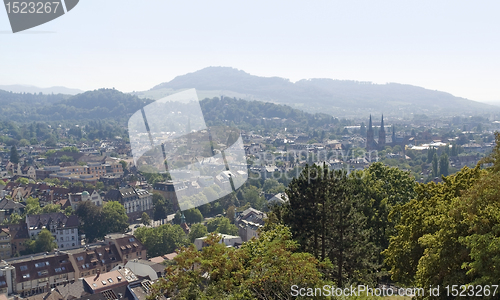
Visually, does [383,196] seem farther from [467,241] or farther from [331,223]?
[467,241]

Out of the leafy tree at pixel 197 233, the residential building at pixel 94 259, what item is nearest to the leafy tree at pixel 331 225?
the residential building at pixel 94 259

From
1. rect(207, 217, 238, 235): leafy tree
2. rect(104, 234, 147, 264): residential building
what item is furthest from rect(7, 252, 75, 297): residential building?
rect(207, 217, 238, 235): leafy tree

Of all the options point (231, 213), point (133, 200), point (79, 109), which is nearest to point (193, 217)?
point (231, 213)

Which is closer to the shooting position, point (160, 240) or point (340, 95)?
point (160, 240)

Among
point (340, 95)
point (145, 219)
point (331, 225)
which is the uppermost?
point (340, 95)

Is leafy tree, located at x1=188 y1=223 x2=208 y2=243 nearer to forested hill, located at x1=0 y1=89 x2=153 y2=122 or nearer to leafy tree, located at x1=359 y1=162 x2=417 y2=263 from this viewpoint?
leafy tree, located at x1=359 y1=162 x2=417 y2=263

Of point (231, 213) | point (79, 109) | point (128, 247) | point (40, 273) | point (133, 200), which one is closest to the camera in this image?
point (40, 273)

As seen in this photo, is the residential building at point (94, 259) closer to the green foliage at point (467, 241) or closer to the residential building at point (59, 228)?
the residential building at point (59, 228)
